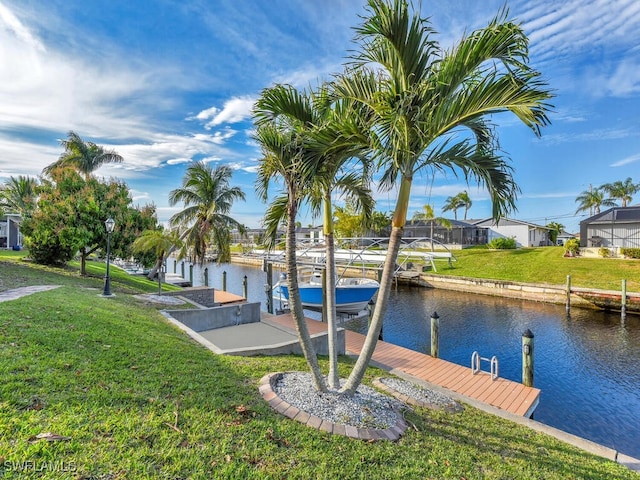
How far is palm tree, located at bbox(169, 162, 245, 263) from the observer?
1822 centimetres

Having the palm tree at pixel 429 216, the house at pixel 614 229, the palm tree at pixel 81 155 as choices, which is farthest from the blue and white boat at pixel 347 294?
the house at pixel 614 229

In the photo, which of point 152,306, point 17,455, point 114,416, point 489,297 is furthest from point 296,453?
point 489,297

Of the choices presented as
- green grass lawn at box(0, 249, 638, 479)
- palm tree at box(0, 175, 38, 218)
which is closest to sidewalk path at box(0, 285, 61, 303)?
green grass lawn at box(0, 249, 638, 479)

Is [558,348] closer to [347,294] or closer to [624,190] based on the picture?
[347,294]

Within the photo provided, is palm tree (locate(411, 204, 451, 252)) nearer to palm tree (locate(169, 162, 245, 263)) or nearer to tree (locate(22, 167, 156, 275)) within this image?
palm tree (locate(169, 162, 245, 263))

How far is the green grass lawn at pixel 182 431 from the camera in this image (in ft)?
8.50

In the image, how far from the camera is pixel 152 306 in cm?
1052

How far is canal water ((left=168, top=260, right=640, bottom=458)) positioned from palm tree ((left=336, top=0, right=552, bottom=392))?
22.4 ft

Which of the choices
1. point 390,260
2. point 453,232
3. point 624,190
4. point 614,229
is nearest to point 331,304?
point 390,260

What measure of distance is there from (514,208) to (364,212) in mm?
2490

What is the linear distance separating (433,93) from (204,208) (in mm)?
16791

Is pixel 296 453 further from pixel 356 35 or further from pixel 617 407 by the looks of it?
pixel 617 407

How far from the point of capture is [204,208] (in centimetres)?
1852

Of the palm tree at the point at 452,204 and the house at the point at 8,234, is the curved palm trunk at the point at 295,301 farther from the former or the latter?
the palm tree at the point at 452,204
